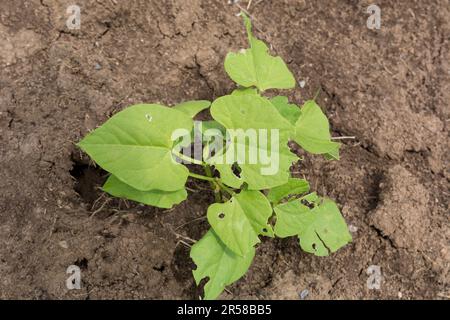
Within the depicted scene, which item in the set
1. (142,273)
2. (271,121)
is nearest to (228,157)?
(271,121)

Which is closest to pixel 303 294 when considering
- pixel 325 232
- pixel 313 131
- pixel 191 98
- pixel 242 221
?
pixel 325 232

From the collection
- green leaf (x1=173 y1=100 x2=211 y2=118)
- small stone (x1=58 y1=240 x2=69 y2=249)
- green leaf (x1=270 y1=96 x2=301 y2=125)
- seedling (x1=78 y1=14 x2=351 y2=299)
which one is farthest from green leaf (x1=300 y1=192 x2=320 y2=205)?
small stone (x1=58 y1=240 x2=69 y2=249)

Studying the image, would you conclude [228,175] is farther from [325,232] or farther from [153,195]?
[325,232]

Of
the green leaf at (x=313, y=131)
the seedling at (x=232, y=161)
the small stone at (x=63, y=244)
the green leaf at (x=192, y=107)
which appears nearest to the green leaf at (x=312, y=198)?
the seedling at (x=232, y=161)

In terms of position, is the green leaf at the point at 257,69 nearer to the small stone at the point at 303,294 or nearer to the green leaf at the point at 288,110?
the green leaf at the point at 288,110

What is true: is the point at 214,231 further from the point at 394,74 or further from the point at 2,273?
the point at 394,74

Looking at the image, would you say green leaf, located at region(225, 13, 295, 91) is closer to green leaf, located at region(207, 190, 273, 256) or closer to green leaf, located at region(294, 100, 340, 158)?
green leaf, located at region(294, 100, 340, 158)
